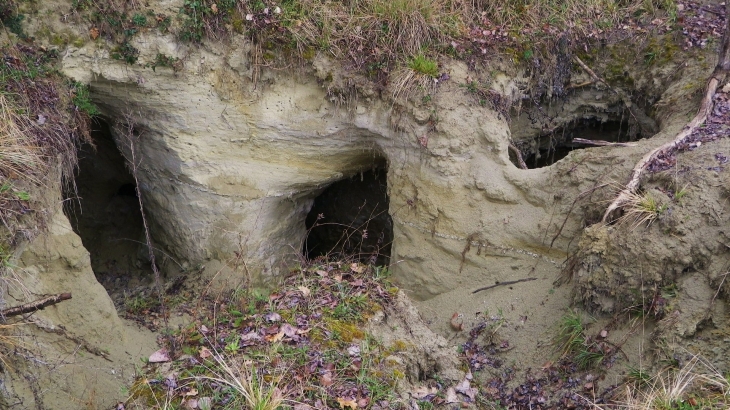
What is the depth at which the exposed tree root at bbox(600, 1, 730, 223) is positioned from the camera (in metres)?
5.18

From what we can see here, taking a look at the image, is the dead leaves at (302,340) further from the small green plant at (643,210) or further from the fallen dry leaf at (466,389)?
the small green plant at (643,210)

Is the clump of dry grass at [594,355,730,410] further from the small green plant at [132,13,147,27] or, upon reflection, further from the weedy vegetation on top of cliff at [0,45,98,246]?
the small green plant at [132,13,147,27]

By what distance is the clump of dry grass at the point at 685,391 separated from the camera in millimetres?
4000

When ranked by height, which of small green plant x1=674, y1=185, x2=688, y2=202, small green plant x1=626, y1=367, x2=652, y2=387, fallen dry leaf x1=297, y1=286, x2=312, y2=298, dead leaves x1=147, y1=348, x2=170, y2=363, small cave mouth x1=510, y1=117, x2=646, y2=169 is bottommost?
small green plant x1=626, y1=367, x2=652, y2=387

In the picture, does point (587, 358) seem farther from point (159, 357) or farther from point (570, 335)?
point (159, 357)

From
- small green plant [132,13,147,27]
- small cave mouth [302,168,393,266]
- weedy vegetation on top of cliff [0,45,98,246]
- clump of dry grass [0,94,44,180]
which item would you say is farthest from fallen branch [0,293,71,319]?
small cave mouth [302,168,393,266]

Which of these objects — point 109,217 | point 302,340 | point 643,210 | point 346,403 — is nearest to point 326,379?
point 346,403

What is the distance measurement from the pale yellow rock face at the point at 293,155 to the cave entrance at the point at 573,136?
1.07m

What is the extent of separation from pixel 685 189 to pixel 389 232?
3.80 metres

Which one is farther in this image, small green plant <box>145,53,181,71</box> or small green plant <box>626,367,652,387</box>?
small green plant <box>145,53,181,71</box>

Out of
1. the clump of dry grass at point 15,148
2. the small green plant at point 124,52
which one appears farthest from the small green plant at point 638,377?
the small green plant at point 124,52

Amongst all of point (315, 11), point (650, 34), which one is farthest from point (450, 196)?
point (650, 34)

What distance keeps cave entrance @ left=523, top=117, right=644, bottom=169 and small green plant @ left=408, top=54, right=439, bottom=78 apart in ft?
5.08

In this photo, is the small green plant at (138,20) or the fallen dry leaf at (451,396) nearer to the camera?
the fallen dry leaf at (451,396)
